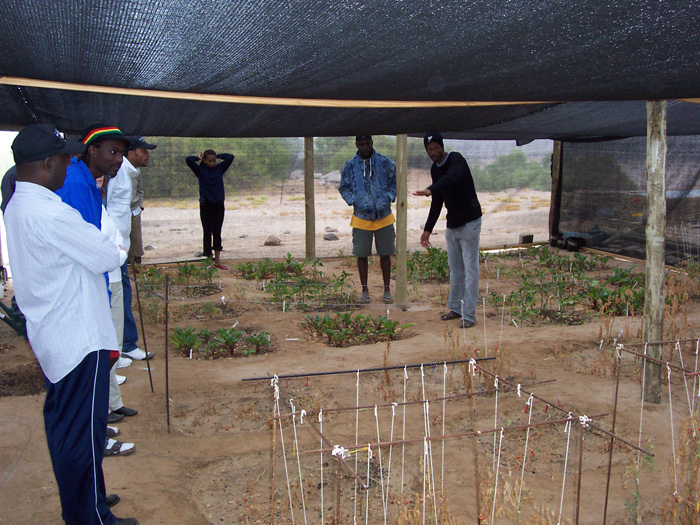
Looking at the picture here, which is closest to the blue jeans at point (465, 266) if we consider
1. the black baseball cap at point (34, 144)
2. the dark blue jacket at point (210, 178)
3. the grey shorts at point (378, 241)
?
the grey shorts at point (378, 241)

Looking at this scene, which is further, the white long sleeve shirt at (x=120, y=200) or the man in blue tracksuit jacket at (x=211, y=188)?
the man in blue tracksuit jacket at (x=211, y=188)

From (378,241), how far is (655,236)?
9.76 feet

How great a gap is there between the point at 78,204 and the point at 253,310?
3764mm

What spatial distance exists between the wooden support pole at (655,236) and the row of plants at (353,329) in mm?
1997

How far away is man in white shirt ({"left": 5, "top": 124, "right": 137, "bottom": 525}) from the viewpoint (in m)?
2.24

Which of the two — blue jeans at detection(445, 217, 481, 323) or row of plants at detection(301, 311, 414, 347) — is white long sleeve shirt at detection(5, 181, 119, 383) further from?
blue jeans at detection(445, 217, 481, 323)

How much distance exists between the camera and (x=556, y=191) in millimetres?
10375

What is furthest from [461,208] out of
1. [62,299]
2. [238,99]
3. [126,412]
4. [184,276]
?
[184,276]

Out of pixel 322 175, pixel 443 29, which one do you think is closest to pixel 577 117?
pixel 443 29

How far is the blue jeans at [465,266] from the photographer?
5367mm

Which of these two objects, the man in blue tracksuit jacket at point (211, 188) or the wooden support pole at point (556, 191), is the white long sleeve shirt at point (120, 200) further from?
the wooden support pole at point (556, 191)

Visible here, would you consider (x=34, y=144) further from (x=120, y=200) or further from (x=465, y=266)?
(x=465, y=266)

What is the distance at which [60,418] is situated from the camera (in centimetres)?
233

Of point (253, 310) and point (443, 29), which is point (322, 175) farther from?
point (443, 29)
